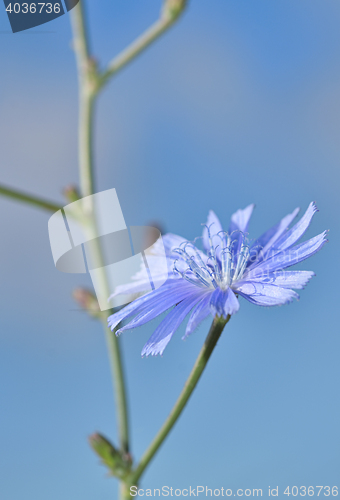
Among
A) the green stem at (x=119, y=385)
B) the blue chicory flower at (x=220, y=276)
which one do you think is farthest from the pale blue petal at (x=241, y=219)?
the green stem at (x=119, y=385)

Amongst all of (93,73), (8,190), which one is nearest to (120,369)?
(8,190)

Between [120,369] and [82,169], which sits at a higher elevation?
[82,169]

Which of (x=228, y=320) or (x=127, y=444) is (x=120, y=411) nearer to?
(x=127, y=444)

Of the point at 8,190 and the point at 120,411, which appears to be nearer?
the point at 8,190

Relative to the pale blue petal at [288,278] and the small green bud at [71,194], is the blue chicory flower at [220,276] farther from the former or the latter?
the small green bud at [71,194]

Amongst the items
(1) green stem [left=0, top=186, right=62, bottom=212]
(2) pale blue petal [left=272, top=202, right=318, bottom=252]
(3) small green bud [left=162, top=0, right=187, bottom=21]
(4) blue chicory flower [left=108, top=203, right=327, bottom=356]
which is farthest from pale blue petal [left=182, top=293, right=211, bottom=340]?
(3) small green bud [left=162, top=0, right=187, bottom=21]

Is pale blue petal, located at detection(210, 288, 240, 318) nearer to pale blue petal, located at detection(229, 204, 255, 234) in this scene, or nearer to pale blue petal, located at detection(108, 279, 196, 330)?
pale blue petal, located at detection(108, 279, 196, 330)

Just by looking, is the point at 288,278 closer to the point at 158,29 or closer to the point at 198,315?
the point at 198,315
